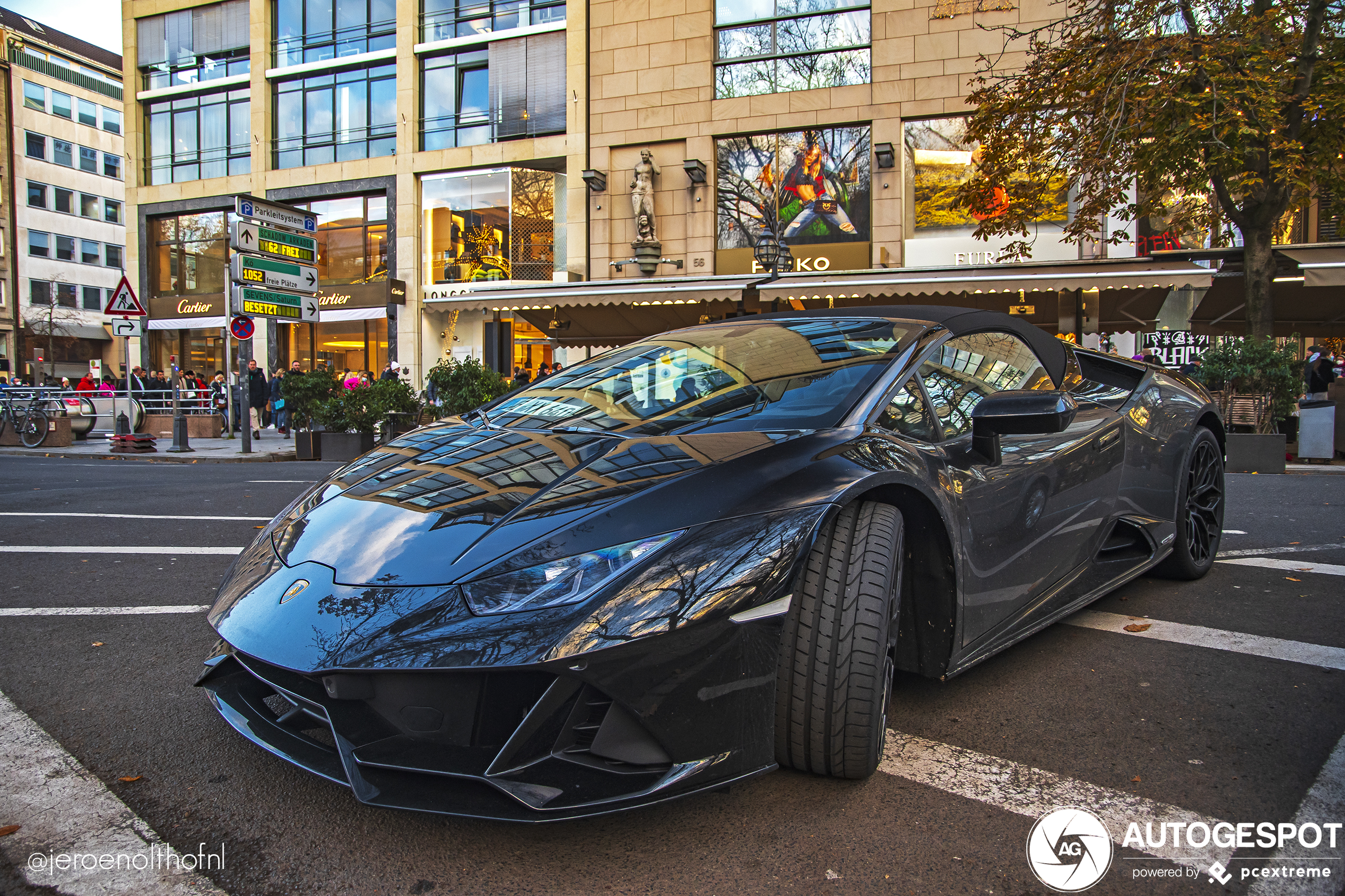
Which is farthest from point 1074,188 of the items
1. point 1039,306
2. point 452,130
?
point 452,130

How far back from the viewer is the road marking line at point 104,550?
16.3 feet

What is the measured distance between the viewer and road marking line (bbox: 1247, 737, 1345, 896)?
66.7 inches

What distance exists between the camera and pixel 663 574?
1.75 metres

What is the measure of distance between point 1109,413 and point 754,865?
2.39m

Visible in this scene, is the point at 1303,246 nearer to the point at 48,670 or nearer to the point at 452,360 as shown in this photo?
the point at 452,360

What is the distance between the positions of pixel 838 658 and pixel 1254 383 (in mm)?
10958

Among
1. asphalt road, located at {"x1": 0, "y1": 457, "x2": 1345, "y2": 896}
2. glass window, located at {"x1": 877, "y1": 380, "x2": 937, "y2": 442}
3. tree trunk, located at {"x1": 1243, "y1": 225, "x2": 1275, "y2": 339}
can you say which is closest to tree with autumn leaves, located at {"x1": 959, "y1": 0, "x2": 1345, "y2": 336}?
tree trunk, located at {"x1": 1243, "y1": 225, "x2": 1275, "y2": 339}

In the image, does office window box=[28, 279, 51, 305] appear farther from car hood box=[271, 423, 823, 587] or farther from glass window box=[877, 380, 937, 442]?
glass window box=[877, 380, 937, 442]

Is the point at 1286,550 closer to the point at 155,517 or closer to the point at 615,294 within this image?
the point at 155,517

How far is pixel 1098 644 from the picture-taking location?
3242 millimetres

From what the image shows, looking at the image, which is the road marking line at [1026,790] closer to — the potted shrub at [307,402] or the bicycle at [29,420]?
the potted shrub at [307,402]

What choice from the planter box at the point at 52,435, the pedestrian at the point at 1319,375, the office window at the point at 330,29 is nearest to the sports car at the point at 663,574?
the pedestrian at the point at 1319,375

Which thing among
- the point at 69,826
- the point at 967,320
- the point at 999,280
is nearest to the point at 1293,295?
the point at 999,280

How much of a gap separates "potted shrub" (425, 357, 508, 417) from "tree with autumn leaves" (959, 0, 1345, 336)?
8043 mm
